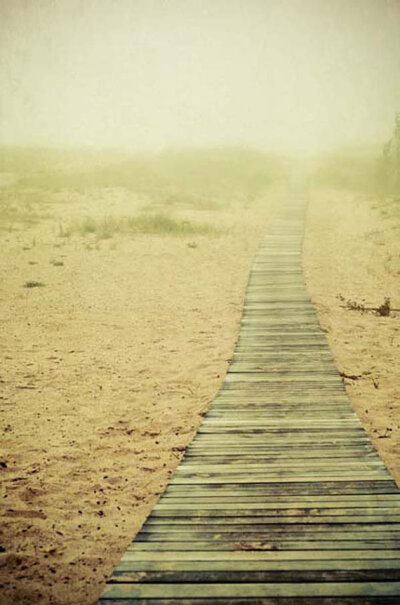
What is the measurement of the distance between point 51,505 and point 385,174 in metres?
32.4

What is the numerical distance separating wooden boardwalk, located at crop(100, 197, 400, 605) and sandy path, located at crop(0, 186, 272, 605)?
497mm

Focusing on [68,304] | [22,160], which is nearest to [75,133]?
[22,160]

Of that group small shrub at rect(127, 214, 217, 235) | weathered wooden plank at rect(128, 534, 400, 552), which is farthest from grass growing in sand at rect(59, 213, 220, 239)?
weathered wooden plank at rect(128, 534, 400, 552)

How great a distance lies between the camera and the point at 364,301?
971 centimetres

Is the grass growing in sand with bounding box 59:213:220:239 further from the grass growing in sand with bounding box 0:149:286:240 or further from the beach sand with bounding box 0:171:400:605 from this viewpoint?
the beach sand with bounding box 0:171:400:605

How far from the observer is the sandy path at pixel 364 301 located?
17.6 ft

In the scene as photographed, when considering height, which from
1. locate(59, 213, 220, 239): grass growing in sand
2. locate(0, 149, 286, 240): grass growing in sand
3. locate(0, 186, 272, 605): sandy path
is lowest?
locate(0, 186, 272, 605): sandy path

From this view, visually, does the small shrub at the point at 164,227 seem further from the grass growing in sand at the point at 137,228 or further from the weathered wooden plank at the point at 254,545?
the weathered wooden plank at the point at 254,545

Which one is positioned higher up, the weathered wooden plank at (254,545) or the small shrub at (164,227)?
the small shrub at (164,227)

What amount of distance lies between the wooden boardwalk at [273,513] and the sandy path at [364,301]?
525 millimetres

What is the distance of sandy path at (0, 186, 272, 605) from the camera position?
3.45m

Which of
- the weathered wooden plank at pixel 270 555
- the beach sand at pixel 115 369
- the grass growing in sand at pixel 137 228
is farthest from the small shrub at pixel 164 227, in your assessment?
the weathered wooden plank at pixel 270 555

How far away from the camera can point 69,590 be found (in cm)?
304

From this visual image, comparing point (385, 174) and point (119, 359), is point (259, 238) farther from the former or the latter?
point (385, 174)
